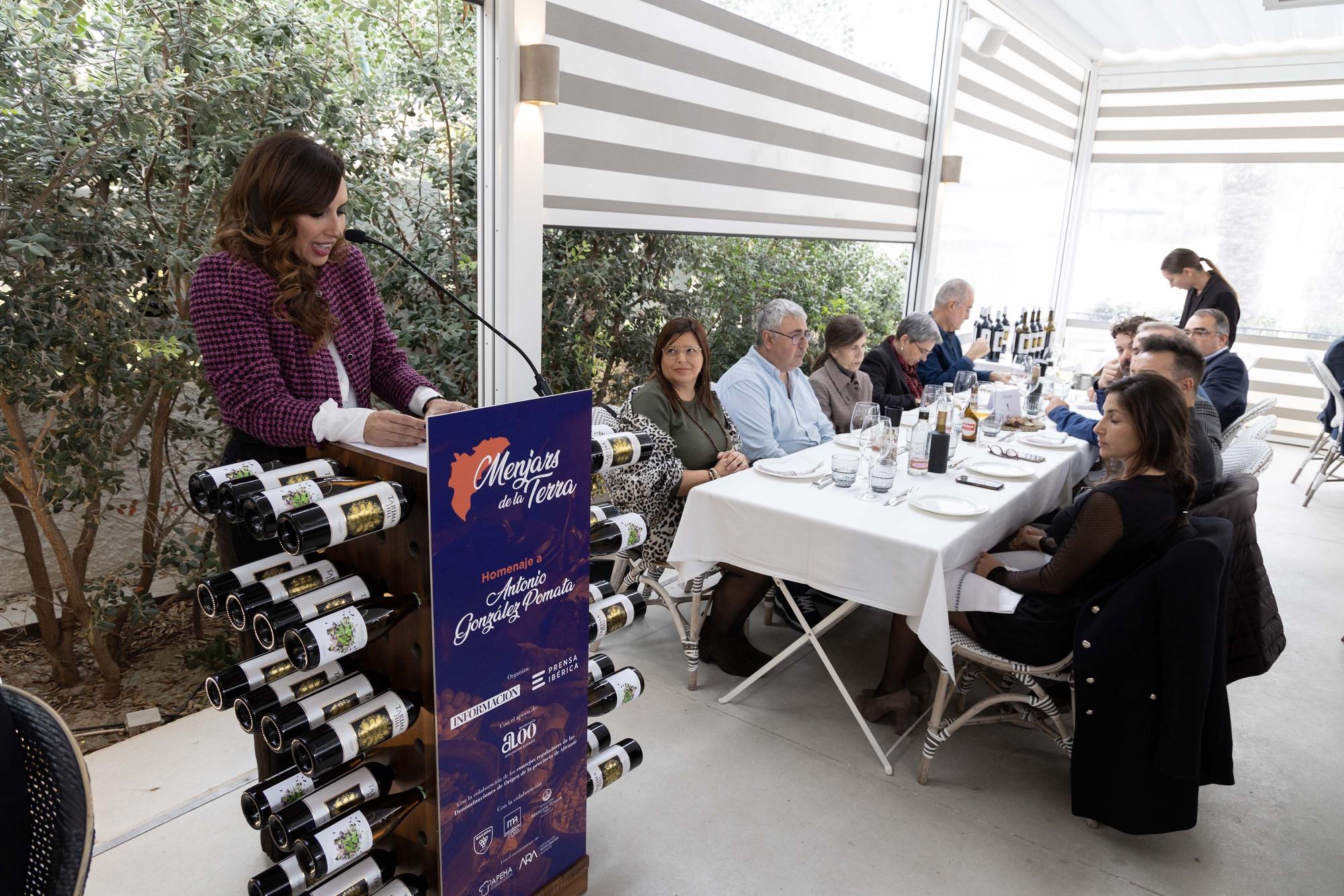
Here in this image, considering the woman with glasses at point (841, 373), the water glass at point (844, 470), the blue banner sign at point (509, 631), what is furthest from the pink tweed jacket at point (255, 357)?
the woman with glasses at point (841, 373)

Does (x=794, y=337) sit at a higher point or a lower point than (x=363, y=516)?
higher

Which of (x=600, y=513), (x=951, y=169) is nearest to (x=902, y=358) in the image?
(x=951, y=169)

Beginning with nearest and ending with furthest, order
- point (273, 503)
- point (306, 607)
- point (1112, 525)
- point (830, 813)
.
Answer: point (273, 503) < point (306, 607) < point (1112, 525) < point (830, 813)

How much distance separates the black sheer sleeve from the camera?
7.20 feet

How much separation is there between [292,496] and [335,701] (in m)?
0.40

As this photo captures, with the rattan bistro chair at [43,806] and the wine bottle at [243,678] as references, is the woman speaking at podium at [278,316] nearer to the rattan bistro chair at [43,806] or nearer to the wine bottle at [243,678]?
the wine bottle at [243,678]

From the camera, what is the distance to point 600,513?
187 centimetres

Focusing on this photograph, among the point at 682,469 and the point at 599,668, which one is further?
the point at 682,469

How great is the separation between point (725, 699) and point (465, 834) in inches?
54.8

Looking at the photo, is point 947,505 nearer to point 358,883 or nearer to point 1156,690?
point 1156,690

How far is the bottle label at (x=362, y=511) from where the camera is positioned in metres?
1.31

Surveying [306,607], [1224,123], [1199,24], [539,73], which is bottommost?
[306,607]

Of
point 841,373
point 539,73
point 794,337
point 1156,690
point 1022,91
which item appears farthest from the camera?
point 1022,91

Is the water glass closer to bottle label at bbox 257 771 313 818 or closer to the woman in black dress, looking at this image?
the woman in black dress
